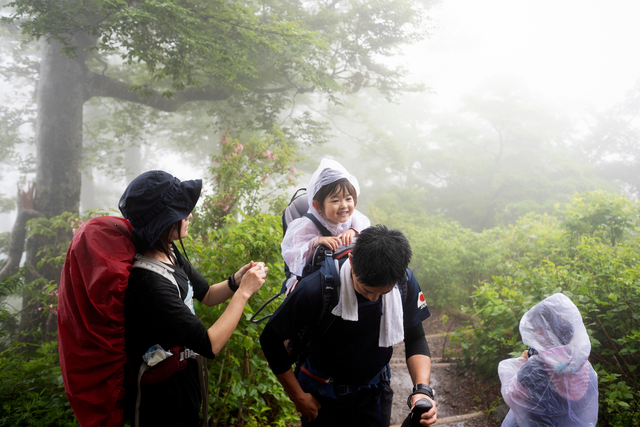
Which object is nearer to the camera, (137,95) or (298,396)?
(298,396)

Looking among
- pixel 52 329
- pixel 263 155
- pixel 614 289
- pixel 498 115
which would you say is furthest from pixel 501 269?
pixel 498 115

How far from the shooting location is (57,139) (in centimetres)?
928

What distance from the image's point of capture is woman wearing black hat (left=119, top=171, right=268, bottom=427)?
1332 millimetres

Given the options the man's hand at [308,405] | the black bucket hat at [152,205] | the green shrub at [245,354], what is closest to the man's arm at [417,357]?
the man's hand at [308,405]

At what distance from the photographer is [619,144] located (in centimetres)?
1490

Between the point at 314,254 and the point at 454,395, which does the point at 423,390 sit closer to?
the point at 314,254

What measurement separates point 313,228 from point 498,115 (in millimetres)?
17920

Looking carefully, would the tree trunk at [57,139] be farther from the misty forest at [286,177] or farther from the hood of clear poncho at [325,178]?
the hood of clear poncho at [325,178]

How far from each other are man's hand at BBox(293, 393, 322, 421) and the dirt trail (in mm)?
2103

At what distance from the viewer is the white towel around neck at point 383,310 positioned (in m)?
1.40

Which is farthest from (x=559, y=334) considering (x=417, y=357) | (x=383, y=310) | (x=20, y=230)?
(x=20, y=230)

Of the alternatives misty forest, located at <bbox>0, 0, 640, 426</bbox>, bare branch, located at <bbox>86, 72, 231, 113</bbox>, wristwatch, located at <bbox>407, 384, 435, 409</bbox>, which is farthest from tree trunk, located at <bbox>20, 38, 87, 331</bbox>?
wristwatch, located at <bbox>407, 384, 435, 409</bbox>

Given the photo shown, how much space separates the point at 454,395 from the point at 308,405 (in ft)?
9.25

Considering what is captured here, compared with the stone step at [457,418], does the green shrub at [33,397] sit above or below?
above
